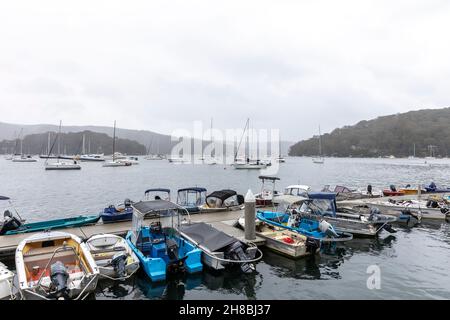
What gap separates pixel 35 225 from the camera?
59.7 ft

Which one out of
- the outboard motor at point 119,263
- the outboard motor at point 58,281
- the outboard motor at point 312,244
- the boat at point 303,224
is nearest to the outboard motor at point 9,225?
the outboard motor at point 119,263

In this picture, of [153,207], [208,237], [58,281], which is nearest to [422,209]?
[208,237]

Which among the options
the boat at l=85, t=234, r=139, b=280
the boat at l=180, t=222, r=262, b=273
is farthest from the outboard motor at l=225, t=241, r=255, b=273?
the boat at l=85, t=234, r=139, b=280

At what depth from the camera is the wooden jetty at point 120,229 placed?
15.0m

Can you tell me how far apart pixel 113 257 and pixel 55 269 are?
2694 mm

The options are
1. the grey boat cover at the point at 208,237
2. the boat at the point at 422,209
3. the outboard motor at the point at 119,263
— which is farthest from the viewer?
the boat at the point at 422,209

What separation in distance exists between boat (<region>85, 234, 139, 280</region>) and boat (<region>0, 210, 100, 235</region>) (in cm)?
544

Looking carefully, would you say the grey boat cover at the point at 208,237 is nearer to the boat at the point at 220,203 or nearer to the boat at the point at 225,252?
the boat at the point at 225,252

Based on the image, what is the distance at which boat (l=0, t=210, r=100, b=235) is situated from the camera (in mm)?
17000

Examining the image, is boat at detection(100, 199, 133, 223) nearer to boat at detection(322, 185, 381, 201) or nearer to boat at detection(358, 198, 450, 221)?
boat at detection(358, 198, 450, 221)

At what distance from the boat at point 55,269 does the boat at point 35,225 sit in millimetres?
5172
